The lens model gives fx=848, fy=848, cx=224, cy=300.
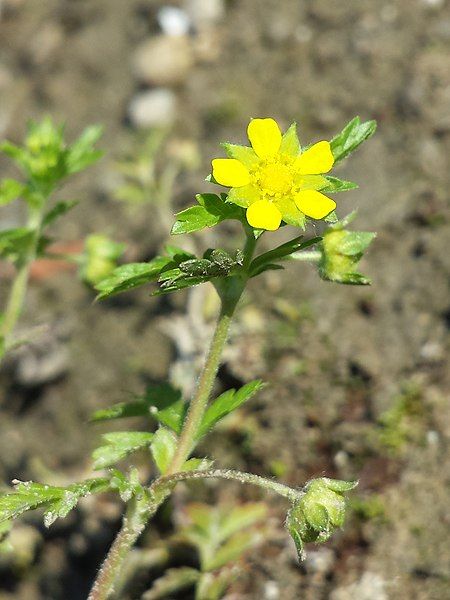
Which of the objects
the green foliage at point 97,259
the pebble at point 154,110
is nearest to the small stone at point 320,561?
the green foliage at point 97,259

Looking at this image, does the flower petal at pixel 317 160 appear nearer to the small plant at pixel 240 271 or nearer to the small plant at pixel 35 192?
the small plant at pixel 240 271

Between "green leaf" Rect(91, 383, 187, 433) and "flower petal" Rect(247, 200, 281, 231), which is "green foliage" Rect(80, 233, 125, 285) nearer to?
"green leaf" Rect(91, 383, 187, 433)

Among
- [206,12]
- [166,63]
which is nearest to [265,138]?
[166,63]

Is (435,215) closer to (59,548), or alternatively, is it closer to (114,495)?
(114,495)

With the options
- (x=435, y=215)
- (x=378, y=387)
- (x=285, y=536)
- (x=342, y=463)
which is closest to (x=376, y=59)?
(x=435, y=215)

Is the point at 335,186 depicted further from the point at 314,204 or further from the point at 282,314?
the point at 282,314

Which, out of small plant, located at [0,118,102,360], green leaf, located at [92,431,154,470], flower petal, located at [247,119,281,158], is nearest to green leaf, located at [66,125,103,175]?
small plant, located at [0,118,102,360]
